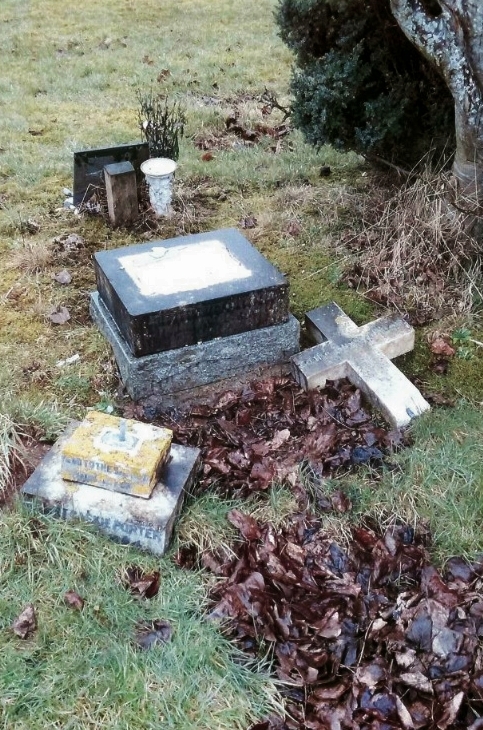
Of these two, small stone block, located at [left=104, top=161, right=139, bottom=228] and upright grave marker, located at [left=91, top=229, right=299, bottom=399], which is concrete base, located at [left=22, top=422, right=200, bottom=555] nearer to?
upright grave marker, located at [left=91, top=229, right=299, bottom=399]

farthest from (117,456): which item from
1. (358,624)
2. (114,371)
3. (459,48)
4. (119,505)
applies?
(459,48)

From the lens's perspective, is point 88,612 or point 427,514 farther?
point 427,514

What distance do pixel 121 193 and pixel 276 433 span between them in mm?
2535

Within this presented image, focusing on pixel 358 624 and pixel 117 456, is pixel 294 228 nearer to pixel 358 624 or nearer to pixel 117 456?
A: pixel 117 456

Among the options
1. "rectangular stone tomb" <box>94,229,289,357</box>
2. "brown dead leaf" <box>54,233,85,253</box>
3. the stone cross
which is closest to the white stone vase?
"brown dead leaf" <box>54,233,85,253</box>

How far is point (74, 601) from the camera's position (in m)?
2.80

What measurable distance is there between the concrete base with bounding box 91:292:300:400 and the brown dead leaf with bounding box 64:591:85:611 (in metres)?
1.26

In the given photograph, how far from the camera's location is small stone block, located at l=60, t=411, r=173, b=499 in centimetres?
304

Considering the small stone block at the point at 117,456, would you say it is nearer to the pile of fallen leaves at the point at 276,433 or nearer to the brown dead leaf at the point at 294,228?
the pile of fallen leaves at the point at 276,433

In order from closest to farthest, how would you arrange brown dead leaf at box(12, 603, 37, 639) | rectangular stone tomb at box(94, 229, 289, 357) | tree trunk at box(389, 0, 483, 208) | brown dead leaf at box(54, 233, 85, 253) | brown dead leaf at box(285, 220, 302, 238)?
brown dead leaf at box(12, 603, 37, 639), rectangular stone tomb at box(94, 229, 289, 357), tree trunk at box(389, 0, 483, 208), brown dead leaf at box(54, 233, 85, 253), brown dead leaf at box(285, 220, 302, 238)

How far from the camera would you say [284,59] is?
934cm

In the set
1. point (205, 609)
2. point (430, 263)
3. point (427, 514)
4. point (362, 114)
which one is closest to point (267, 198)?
point (362, 114)

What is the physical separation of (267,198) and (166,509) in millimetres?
3470

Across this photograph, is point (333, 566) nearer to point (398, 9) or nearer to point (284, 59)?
point (398, 9)
